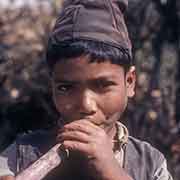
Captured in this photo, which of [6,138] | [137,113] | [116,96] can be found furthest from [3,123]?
[116,96]

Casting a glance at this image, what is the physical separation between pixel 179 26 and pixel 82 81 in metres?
3.24

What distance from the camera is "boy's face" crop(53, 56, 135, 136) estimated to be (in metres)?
2.27

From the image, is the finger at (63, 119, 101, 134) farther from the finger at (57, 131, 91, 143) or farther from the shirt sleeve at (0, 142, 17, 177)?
the shirt sleeve at (0, 142, 17, 177)

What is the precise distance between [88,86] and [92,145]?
0.25m

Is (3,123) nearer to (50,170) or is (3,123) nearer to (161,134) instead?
(161,134)

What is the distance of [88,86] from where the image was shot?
2277 mm

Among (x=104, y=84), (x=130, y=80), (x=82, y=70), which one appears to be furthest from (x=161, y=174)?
(x=82, y=70)

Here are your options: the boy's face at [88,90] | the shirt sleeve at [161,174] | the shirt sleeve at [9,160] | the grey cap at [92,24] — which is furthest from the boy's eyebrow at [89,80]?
the shirt sleeve at [161,174]

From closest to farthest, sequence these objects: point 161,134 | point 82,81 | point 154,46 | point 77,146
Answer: point 77,146
point 82,81
point 161,134
point 154,46

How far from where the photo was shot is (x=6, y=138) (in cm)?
540

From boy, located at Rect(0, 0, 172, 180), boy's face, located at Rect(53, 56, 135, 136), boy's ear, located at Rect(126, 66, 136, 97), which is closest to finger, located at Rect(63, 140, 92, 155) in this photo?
boy, located at Rect(0, 0, 172, 180)

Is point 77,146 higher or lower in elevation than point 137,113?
higher

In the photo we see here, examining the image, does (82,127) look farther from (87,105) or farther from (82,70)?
(82,70)

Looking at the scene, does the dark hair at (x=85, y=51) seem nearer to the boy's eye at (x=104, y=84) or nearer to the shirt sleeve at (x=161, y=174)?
the boy's eye at (x=104, y=84)
